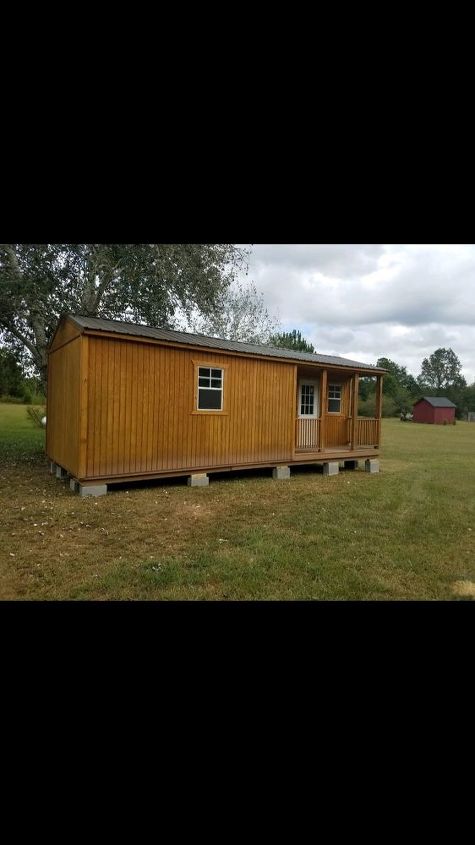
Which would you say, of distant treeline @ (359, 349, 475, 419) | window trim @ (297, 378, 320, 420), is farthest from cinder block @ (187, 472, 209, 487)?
distant treeline @ (359, 349, 475, 419)

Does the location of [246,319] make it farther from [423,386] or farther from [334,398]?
[423,386]

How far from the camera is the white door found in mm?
10109

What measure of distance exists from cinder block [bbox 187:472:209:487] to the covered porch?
2624mm

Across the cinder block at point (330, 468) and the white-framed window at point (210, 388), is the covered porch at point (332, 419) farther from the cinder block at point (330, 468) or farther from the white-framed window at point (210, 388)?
the white-framed window at point (210, 388)

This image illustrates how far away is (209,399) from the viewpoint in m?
8.02

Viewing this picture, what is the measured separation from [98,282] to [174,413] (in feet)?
25.6

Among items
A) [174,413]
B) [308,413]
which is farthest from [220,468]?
[308,413]

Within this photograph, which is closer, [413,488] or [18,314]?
[413,488]

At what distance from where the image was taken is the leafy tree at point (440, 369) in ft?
211
